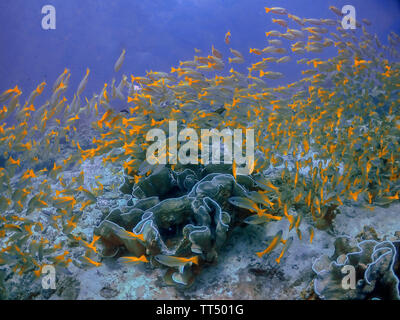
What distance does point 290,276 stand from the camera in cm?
289

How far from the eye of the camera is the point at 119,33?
5084cm

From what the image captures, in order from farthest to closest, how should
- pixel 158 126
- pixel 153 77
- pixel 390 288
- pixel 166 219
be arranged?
pixel 153 77
pixel 158 126
pixel 166 219
pixel 390 288

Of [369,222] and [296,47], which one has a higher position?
[296,47]

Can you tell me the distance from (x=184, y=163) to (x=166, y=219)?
1.13 meters

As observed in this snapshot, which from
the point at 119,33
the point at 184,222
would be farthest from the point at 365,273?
the point at 119,33

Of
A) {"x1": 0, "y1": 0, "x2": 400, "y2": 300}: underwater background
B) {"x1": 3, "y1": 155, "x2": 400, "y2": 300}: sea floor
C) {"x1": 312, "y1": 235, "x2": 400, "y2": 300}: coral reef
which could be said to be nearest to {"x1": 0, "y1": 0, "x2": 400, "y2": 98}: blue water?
{"x1": 0, "y1": 0, "x2": 400, "y2": 300}: underwater background

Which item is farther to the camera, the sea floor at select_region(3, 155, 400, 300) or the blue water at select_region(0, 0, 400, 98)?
the blue water at select_region(0, 0, 400, 98)

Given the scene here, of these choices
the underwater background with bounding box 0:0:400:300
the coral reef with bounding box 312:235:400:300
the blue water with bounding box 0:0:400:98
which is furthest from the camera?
the blue water with bounding box 0:0:400:98

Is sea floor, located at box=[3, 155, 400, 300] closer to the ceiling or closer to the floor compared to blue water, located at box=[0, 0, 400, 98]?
closer to the floor

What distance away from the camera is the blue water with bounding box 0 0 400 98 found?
4797 cm

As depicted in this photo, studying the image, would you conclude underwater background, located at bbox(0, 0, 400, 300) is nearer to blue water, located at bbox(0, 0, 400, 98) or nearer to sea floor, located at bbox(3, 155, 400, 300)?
→ sea floor, located at bbox(3, 155, 400, 300)

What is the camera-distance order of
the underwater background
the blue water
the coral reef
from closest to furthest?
the coral reef → the underwater background → the blue water
